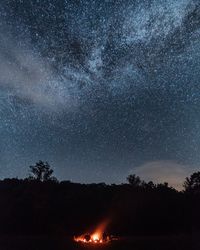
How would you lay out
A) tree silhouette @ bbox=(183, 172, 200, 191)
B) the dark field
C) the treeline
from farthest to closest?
tree silhouette @ bbox=(183, 172, 200, 191) < the treeline < the dark field

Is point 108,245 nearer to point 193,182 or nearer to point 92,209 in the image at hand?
point 92,209

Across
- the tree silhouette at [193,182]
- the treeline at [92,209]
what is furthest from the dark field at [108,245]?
the tree silhouette at [193,182]

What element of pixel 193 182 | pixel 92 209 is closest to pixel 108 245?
pixel 92 209

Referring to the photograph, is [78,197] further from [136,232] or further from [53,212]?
[136,232]

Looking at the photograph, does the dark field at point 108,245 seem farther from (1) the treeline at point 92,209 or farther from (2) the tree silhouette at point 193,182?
(2) the tree silhouette at point 193,182

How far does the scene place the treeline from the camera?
4088 cm

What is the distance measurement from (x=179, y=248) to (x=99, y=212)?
17.1 m

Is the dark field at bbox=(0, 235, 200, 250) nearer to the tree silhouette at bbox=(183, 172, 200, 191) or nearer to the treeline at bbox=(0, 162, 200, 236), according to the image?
the treeline at bbox=(0, 162, 200, 236)

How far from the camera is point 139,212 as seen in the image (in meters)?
44.8

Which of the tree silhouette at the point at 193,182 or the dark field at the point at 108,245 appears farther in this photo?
the tree silhouette at the point at 193,182

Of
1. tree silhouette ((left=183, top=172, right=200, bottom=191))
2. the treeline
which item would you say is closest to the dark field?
the treeline

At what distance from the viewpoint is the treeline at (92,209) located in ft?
134

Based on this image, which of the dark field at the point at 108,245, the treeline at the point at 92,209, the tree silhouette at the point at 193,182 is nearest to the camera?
the dark field at the point at 108,245

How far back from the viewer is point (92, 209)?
44.2m
